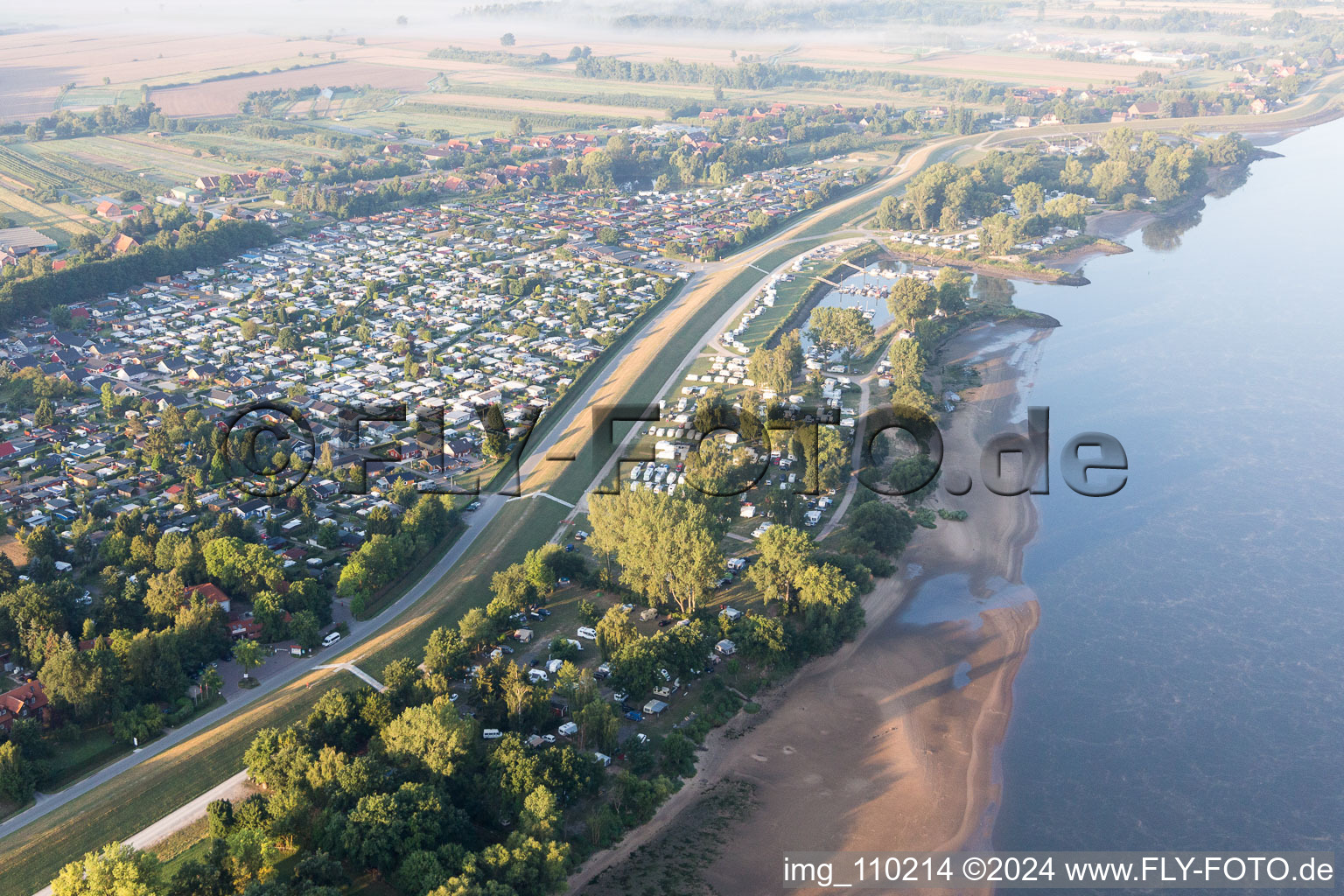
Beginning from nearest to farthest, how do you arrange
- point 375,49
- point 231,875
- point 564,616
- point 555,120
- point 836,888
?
point 231,875
point 836,888
point 564,616
point 555,120
point 375,49

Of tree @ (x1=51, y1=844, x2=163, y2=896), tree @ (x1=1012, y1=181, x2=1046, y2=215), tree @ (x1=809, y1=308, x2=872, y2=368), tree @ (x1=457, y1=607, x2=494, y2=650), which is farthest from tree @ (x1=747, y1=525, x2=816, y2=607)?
tree @ (x1=1012, y1=181, x2=1046, y2=215)

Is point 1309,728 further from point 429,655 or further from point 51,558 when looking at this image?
point 51,558

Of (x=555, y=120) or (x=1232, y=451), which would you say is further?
(x=555, y=120)

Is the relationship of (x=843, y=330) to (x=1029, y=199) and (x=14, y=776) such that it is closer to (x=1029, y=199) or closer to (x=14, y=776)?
(x=1029, y=199)

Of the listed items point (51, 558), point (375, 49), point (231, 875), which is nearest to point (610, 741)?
point (231, 875)

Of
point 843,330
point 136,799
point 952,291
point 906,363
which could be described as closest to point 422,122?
point 952,291

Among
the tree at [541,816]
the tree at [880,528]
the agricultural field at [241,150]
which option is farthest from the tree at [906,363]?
the agricultural field at [241,150]

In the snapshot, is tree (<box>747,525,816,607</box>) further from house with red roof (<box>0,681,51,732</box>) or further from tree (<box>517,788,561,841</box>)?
house with red roof (<box>0,681,51,732</box>)
